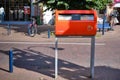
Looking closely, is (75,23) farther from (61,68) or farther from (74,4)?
(74,4)

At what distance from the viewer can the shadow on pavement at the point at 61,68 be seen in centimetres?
992

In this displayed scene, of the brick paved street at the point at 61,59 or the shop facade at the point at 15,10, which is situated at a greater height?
the shop facade at the point at 15,10

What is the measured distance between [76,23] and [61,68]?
2.21 meters

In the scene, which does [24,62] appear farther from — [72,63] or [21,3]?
[21,3]

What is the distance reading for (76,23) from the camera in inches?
371

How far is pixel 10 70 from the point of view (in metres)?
10.5

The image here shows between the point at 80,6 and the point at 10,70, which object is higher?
the point at 80,6

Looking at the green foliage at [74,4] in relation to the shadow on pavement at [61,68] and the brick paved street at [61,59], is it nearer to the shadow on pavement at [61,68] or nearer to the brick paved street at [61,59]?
the brick paved street at [61,59]

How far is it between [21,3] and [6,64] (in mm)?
20069

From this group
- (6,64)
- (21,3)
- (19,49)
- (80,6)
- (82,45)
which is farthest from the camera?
(21,3)

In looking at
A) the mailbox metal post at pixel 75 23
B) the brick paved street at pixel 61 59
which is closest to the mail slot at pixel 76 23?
the mailbox metal post at pixel 75 23

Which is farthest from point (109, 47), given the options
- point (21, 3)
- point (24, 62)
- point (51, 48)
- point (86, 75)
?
point (21, 3)

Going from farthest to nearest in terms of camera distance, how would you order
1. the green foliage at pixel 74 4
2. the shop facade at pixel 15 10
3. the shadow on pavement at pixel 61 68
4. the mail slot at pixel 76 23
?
the shop facade at pixel 15 10, the green foliage at pixel 74 4, the shadow on pavement at pixel 61 68, the mail slot at pixel 76 23

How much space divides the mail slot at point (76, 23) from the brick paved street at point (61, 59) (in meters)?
1.27
